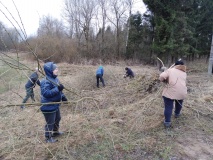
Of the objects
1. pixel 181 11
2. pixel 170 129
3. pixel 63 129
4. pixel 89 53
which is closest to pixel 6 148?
pixel 63 129

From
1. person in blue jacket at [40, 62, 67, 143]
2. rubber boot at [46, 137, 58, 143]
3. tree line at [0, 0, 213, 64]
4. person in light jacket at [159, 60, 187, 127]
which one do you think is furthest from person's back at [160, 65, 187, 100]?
tree line at [0, 0, 213, 64]

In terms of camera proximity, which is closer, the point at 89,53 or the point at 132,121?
the point at 132,121

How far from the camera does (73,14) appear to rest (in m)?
25.5

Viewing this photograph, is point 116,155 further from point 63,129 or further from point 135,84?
point 135,84

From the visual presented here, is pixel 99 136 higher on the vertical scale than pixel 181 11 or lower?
lower

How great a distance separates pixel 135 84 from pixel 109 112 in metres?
3.01

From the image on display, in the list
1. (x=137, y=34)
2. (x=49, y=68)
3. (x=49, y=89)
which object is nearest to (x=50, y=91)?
(x=49, y=89)

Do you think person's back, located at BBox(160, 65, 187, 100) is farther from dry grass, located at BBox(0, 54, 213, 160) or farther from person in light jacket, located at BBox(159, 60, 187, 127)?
dry grass, located at BBox(0, 54, 213, 160)

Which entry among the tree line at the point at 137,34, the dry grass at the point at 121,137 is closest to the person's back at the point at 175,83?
the dry grass at the point at 121,137

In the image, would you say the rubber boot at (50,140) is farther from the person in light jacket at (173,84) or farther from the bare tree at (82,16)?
the bare tree at (82,16)

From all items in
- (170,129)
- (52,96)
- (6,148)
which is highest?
(52,96)

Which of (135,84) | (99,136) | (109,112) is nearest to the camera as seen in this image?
(99,136)

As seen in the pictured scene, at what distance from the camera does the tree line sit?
16.5 m

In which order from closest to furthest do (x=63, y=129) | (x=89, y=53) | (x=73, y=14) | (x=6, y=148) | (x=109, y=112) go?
(x=6, y=148), (x=63, y=129), (x=109, y=112), (x=89, y=53), (x=73, y=14)
